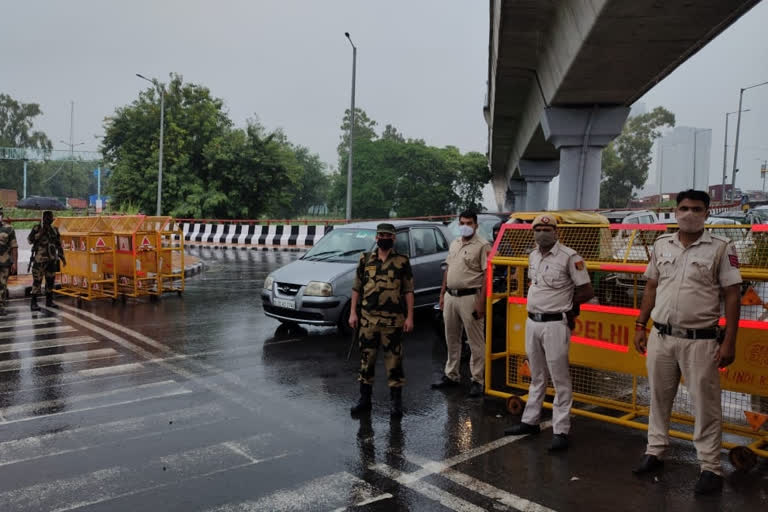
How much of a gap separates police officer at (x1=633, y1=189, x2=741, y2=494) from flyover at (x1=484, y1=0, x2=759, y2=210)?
6413 mm

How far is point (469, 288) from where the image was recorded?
662 cm

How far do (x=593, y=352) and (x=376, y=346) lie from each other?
1992mm

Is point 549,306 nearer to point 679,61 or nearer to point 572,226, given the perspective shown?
point 572,226

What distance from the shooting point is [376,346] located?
5926 millimetres

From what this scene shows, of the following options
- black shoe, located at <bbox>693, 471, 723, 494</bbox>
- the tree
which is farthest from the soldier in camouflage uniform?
the tree

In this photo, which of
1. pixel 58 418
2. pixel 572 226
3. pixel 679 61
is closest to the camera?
pixel 58 418

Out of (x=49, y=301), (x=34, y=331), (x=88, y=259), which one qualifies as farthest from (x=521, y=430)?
(x=88, y=259)

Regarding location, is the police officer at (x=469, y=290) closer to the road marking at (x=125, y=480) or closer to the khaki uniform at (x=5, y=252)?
the road marking at (x=125, y=480)

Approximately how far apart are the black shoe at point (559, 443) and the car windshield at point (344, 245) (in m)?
5.15

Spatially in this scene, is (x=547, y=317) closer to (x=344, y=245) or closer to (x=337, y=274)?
(x=337, y=274)

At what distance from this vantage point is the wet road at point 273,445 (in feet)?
13.5

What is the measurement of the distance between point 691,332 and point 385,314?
8.49 feet

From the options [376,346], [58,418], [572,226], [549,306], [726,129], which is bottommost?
[58,418]

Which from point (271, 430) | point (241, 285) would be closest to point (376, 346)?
point (271, 430)
